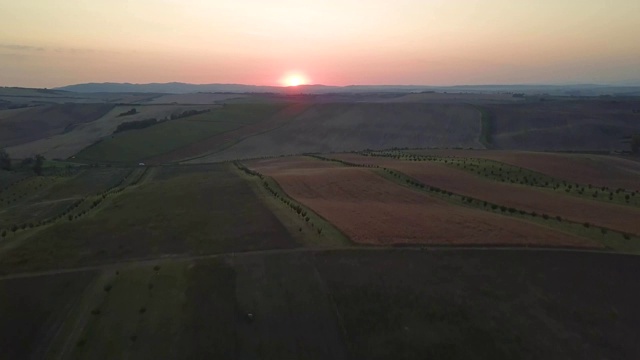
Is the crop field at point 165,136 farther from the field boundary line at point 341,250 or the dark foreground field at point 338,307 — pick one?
the dark foreground field at point 338,307

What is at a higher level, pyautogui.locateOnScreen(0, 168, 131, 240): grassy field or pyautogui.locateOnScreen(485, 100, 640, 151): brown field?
pyautogui.locateOnScreen(485, 100, 640, 151): brown field

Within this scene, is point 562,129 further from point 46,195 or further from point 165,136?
point 46,195

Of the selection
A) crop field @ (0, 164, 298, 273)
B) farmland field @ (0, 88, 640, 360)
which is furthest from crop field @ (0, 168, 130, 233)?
crop field @ (0, 164, 298, 273)

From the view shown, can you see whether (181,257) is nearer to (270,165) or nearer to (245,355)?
(245,355)

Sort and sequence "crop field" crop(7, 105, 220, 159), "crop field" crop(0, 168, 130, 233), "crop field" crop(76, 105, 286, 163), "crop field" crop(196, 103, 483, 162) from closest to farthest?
"crop field" crop(0, 168, 130, 233) < "crop field" crop(76, 105, 286, 163) < "crop field" crop(7, 105, 220, 159) < "crop field" crop(196, 103, 483, 162)

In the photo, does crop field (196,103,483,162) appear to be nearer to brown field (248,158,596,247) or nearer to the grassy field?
the grassy field

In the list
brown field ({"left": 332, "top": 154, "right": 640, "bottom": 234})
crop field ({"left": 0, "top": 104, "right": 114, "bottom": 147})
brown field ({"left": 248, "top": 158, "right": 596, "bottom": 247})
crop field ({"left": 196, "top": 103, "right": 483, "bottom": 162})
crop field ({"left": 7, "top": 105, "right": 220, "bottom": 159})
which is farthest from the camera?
crop field ({"left": 0, "top": 104, "right": 114, "bottom": 147})

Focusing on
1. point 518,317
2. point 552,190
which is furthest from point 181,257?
point 552,190
